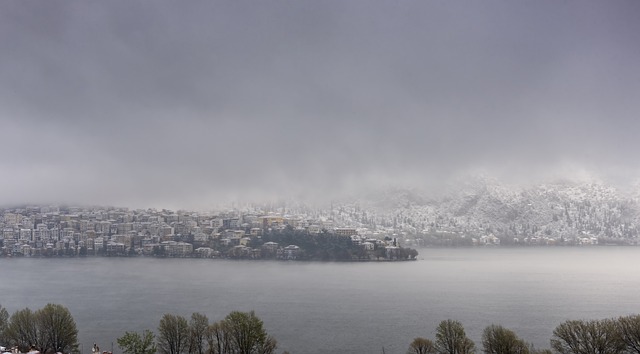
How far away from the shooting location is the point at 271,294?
23219mm

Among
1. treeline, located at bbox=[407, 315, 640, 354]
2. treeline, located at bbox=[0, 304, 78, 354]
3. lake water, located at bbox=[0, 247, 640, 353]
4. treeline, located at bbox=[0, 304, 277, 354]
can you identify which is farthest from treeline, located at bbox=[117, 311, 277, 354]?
treeline, located at bbox=[407, 315, 640, 354]

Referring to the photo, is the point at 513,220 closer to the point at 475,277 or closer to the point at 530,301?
the point at 475,277

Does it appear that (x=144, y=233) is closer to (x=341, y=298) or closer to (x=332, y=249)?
(x=332, y=249)

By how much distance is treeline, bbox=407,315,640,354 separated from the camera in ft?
29.9

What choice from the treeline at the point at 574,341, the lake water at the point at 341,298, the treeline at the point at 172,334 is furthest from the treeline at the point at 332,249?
the treeline at the point at 574,341

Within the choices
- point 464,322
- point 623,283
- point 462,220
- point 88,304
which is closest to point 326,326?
point 464,322

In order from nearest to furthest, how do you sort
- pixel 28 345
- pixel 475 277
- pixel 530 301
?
pixel 28 345 → pixel 530 301 → pixel 475 277

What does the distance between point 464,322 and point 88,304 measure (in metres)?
16.1

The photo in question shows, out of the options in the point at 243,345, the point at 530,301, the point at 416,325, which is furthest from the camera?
the point at 530,301

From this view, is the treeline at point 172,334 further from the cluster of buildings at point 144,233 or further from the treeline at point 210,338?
the cluster of buildings at point 144,233

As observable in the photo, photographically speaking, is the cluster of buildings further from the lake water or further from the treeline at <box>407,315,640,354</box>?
the treeline at <box>407,315,640,354</box>

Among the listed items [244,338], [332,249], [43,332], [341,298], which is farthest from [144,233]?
[244,338]

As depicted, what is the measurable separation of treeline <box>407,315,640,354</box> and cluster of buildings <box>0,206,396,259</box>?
119 feet

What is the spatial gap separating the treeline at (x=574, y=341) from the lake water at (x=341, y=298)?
255cm
